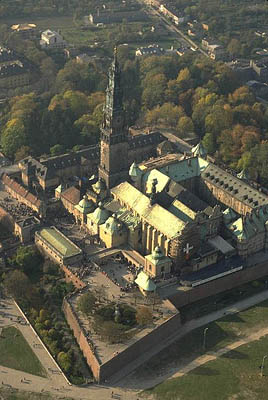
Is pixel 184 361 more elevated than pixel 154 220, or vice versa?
pixel 154 220

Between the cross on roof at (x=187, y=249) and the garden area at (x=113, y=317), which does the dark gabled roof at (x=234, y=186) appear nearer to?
the cross on roof at (x=187, y=249)

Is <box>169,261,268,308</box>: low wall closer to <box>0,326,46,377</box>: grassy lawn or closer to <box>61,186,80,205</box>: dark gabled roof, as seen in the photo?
<box>0,326,46,377</box>: grassy lawn

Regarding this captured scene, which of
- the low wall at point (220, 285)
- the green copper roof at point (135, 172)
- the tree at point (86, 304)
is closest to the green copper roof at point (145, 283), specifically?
the low wall at point (220, 285)

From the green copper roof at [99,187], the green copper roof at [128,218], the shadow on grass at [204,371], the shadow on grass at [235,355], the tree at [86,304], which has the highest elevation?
the green copper roof at [99,187]

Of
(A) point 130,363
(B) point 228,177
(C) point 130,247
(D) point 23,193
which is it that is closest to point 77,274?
(C) point 130,247

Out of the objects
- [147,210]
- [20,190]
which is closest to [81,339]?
[147,210]

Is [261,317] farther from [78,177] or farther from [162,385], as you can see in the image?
[78,177]

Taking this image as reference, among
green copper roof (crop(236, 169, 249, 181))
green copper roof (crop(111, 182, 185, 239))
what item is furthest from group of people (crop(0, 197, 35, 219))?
green copper roof (crop(236, 169, 249, 181))
